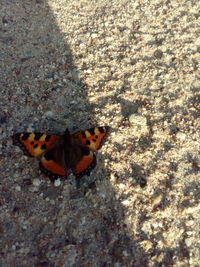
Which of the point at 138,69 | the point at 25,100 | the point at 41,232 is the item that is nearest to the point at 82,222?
the point at 41,232

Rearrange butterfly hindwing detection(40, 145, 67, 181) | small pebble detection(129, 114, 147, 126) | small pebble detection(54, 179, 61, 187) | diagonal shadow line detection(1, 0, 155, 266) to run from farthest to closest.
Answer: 1. small pebble detection(129, 114, 147, 126)
2. small pebble detection(54, 179, 61, 187)
3. butterfly hindwing detection(40, 145, 67, 181)
4. diagonal shadow line detection(1, 0, 155, 266)

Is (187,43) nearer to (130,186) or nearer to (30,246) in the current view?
(130,186)

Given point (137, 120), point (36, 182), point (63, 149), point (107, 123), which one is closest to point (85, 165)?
point (63, 149)

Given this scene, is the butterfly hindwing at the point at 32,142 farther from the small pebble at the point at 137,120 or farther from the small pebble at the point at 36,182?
the small pebble at the point at 137,120

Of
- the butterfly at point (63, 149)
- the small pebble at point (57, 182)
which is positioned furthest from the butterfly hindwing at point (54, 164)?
the small pebble at point (57, 182)

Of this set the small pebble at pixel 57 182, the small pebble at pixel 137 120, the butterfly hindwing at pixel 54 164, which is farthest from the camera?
the small pebble at pixel 137 120

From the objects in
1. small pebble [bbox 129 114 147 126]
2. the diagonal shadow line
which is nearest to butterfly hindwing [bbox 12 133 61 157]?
the diagonal shadow line

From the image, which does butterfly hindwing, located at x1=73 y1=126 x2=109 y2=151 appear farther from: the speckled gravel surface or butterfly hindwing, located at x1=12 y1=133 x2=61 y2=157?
butterfly hindwing, located at x1=12 y1=133 x2=61 y2=157
